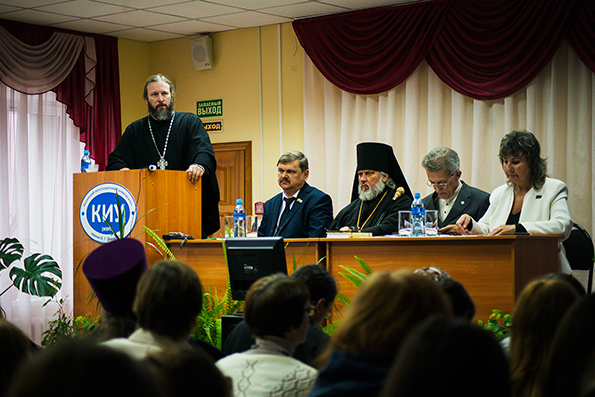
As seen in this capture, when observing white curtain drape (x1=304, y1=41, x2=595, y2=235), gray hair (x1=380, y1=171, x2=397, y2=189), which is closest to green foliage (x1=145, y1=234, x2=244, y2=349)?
gray hair (x1=380, y1=171, x2=397, y2=189)

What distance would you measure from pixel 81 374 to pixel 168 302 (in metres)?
1.00

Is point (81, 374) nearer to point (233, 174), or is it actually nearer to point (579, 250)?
point (579, 250)

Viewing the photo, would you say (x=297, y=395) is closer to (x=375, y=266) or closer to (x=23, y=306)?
(x=375, y=266)

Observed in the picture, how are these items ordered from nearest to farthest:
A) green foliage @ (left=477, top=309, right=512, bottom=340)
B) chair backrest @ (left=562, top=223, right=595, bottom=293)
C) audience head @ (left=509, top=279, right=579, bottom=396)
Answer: audience head @ (left=509, top=279, right=579, bottom=396) → green foliage @ (left=477, top=309, right=512, bottom=340) → chair backrest @ (left=562, top=223, right=595, bottom=293)

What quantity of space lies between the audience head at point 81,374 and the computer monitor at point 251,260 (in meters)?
2.36

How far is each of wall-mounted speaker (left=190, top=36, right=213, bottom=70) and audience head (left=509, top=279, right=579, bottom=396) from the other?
20.3ft

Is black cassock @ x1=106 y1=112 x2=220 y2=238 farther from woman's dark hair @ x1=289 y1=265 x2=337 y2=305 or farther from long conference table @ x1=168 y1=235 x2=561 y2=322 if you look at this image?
woman's dark hair @ x1=289 y1=265 x2=337 y2=305

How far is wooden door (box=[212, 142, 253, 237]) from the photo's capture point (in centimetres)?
717

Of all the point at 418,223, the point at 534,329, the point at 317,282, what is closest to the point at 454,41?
the point at 418,223

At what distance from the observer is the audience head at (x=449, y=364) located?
27.1 inches

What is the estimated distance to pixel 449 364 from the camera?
2.30 ft

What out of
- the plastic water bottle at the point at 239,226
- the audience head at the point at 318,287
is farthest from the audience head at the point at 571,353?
the plastic water bottle at the point at 239,226

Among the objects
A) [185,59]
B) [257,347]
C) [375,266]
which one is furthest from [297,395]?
[185,59]

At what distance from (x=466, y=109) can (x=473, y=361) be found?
18.1 ft
